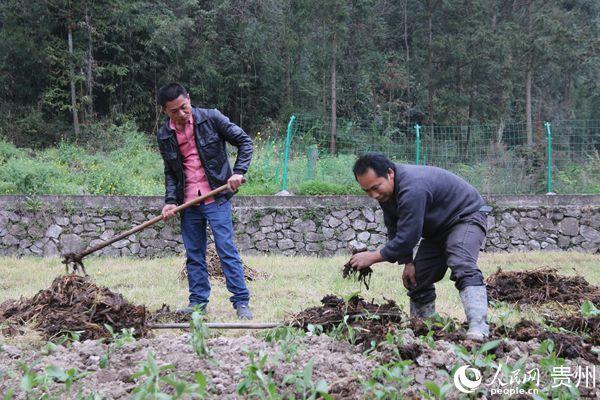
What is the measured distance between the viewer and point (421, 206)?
12.9 feet

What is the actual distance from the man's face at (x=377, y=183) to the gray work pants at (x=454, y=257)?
0.55 metres

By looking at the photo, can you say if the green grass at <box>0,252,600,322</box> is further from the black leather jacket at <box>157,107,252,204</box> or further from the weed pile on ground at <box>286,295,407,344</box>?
the black leather jacket at <box>157,107,252,204</box>

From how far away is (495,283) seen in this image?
6.15 metres

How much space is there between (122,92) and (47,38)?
280 cm

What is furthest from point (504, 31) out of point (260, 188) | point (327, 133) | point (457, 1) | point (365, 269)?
point (365, 269)

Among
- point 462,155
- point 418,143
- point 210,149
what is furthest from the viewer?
point 462,155

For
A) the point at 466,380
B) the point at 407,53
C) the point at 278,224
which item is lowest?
the point at 278,224

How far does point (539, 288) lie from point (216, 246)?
3045 millimetres

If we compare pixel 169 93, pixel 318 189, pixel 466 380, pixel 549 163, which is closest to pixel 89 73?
pixel 318 189

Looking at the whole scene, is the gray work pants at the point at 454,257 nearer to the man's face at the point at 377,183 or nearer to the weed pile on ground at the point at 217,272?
the man's face at the point at 377,183

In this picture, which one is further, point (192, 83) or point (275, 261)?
point (192, 83)

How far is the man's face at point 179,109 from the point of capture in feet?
16.0

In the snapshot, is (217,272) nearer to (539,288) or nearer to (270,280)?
(270,280)

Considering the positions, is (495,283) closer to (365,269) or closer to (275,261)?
(365,269)
